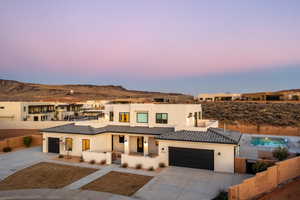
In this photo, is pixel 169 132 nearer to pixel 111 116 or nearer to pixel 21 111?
pixel 111 116

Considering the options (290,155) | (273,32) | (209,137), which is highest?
(273,32)

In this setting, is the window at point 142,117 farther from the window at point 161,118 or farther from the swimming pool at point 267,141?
the swimming pool at point 267,141

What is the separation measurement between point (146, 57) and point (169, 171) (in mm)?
43739

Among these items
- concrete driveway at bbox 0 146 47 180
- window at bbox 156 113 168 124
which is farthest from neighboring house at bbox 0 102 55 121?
window at bbox 156 113 168 124

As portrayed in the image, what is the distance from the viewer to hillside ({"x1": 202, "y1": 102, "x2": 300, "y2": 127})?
38.2 meters

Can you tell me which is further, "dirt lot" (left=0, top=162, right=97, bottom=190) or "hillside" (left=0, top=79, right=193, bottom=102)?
"hillside" (left=0, top=79, right=193, bottom=102)

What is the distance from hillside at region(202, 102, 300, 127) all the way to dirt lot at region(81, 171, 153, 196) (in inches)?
1263

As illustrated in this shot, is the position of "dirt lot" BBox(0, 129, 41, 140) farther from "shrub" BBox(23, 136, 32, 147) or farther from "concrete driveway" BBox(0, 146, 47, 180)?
"concrete driveway" BBox(0, 146, 47, 180)

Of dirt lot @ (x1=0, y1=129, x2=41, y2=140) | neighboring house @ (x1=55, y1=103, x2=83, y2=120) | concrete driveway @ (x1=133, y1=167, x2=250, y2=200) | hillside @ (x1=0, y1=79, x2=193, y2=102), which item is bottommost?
dirt lot @ (x1=0, y1=129, x2=41, y2=140)

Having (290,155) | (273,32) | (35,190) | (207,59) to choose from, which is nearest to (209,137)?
(290,155)

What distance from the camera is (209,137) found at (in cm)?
1622

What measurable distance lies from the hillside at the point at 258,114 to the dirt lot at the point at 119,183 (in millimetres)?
32070

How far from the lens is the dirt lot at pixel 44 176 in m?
12.6

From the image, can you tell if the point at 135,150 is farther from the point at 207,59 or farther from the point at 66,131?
the point at 207,59
